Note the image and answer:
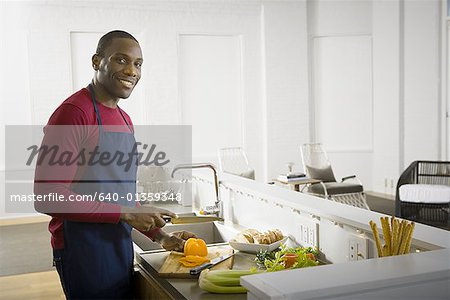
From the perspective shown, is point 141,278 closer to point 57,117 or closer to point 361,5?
point 57,117

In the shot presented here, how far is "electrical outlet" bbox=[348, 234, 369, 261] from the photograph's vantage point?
1991 mm

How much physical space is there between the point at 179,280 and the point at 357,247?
25.5 inches

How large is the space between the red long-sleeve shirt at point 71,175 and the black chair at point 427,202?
4.85 meters

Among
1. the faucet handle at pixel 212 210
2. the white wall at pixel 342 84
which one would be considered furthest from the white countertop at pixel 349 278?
the white wall at pixel 342 84

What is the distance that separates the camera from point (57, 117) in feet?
6.28

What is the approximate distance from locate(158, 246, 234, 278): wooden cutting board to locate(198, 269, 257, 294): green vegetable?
0.18m

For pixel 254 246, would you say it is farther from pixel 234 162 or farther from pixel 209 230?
pixel 234 162

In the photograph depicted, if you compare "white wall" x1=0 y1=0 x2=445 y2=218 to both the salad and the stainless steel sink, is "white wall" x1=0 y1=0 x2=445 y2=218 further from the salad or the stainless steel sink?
the salad

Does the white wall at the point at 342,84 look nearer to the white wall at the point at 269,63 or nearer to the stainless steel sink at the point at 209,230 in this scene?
the white wall at the point at 269,63

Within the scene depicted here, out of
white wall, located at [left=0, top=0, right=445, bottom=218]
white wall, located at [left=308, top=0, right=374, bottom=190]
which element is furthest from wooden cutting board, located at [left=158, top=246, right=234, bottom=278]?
white wall, located at [left=308, top=0, right=374, bottom=190]

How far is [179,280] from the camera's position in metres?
2.11

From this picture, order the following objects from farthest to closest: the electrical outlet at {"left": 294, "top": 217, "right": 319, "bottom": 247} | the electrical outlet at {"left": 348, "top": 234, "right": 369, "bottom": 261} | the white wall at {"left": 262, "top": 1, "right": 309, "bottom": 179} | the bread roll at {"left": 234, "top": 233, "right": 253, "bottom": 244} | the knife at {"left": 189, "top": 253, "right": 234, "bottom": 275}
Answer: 1. the white wall at {"left": 262, "top": 1, "right": 309, "bottom": 179}
2. the bread roll at {"left": 234, "top": 233, "right": 253, "bottom": 244}
3. the electrical outlet at {"left": 294, "top": 217, "right": 319, "bottom": 247}
4. the knife at {"left": 189, "top": 253, "right": 234, "bottom": 275}
5. the electrical outlet at {"left": 348, "top": 234, "right": 369, "bottom": 261}

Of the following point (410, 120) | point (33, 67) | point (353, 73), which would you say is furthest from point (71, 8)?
point (410, 120)

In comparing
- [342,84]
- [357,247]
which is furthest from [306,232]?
[342,84]
